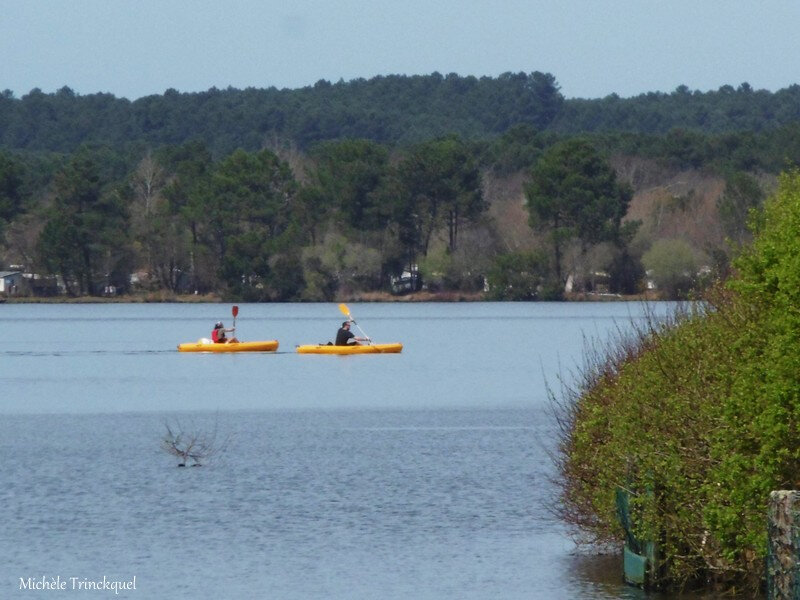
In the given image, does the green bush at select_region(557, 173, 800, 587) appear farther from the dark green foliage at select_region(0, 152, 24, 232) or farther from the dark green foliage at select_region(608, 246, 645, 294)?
the dark green foliage at select_region(0, 152, 24, 232)

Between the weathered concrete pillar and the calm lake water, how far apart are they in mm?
5274

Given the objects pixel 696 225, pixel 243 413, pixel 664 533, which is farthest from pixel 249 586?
pixel 696 225

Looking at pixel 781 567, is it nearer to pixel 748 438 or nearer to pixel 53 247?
pixel 748 438

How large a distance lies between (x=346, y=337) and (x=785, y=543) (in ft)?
140

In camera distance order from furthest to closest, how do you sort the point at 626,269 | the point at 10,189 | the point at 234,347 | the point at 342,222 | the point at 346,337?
the point at 10,189 < the point at 342,222 < the point at 626,269 < the point at 234,347 < the point at 346,337

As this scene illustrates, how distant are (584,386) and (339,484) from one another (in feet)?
27.7

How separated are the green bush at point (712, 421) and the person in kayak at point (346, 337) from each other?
3604 cm

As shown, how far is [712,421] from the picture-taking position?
1298 centimetres

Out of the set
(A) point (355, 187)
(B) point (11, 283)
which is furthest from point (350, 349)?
(B) point (11, 283)

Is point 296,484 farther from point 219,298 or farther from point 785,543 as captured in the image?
point 219,298

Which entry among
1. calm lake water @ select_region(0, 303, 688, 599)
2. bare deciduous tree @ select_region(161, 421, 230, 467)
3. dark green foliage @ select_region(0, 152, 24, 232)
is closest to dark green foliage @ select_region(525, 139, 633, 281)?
dark green foliage @ select_region(0, 152, 24, 232)

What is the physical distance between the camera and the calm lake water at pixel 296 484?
54.3 ft

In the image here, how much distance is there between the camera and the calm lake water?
16547 mm

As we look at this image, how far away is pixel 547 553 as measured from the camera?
1723cm
